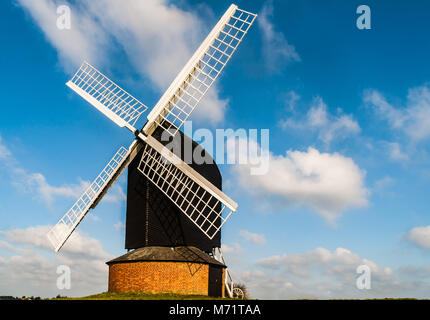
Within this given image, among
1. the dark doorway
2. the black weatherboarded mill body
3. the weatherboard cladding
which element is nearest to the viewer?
the weatherboard cladding

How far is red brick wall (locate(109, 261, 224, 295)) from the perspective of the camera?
2425cm

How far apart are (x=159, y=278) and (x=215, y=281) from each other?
4.71 metres

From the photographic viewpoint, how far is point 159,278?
958 inches

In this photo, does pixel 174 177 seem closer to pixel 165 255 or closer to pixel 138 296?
pixel 165 255

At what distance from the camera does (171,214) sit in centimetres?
2639

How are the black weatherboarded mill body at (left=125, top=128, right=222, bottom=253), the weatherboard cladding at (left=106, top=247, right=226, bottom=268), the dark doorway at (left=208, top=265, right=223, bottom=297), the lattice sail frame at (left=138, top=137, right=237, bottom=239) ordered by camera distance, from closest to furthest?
the lattice sail frame at (left=138, top=137, right=237, bottom=239)
the weatherboard cladding at (left=106, top=247, right=226, bottom=268)
the black weatherboarded mill body at (left=125, top=128, right=222, bottom=253)
the dark doorway at (left=208, top=265, right=223, bottom=297)

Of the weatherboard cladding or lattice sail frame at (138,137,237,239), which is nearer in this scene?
lattice sail frame at (138,137,237,239)

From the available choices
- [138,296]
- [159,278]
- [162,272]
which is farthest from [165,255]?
[138,296]

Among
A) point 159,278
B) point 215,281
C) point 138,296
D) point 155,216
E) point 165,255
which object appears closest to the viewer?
point 138,296

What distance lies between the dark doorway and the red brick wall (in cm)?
97

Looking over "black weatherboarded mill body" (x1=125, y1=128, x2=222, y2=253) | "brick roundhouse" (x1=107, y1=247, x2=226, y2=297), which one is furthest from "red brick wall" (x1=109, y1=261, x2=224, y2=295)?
"black weatherboarded mill body" (x1=125, y1=128, x2=222, y2=253)

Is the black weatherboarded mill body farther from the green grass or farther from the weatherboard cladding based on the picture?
the green grass
